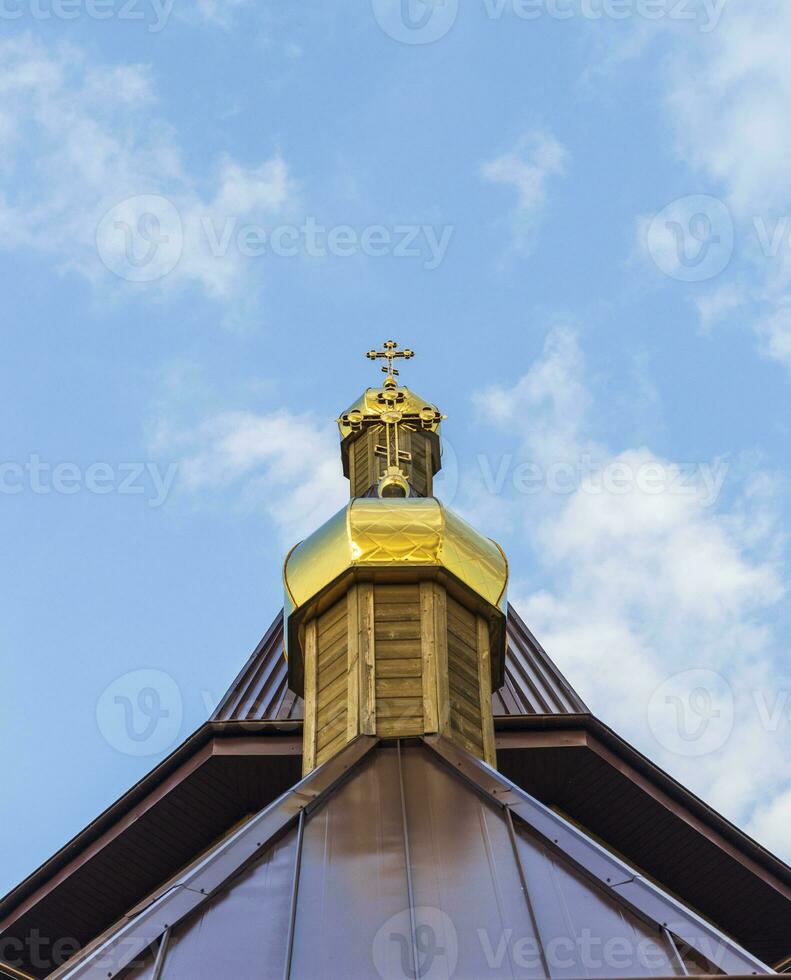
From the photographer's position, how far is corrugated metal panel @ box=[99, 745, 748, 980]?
1172 cm

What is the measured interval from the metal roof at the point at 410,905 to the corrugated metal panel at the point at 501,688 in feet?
18.2

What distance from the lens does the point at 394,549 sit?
18.6m

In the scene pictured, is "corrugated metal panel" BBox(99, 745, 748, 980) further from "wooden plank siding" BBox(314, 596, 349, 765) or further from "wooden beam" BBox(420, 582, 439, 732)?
"wooden plank siding" BBox(314, 596, 349, 765)

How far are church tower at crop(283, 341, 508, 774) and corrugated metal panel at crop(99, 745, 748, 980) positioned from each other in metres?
2.00

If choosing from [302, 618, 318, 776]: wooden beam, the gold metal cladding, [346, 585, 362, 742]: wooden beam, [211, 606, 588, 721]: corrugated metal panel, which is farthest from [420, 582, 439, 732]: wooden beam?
[211, 606, 588, 721]: corrugated metal panel

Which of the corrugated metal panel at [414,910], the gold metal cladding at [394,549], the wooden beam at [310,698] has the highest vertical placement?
the gold metal cladding at [394,549]

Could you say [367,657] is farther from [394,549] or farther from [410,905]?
[410,905]

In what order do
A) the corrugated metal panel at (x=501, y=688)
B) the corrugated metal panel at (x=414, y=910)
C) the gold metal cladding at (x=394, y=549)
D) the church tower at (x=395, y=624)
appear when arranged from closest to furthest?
the corrugated metal panel at (x=414, y=910) < the church tower at (x=395, y=624) < the gold metal cladding at (x=394, y=549) < the corrugated metal panel at (x=501, y=688)

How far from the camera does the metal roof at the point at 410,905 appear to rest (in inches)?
464

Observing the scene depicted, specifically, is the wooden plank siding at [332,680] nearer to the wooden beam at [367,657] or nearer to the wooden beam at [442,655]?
the wooden beam at [367,657]

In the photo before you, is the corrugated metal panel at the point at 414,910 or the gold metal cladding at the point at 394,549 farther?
the gold metal cladding at the point at 394,549

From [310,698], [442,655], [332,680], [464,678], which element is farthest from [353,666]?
[464,678]

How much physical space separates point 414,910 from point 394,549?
21.5 ft

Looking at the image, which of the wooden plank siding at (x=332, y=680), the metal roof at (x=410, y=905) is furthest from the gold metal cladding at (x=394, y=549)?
the metal roof at (x=410, y=905)
